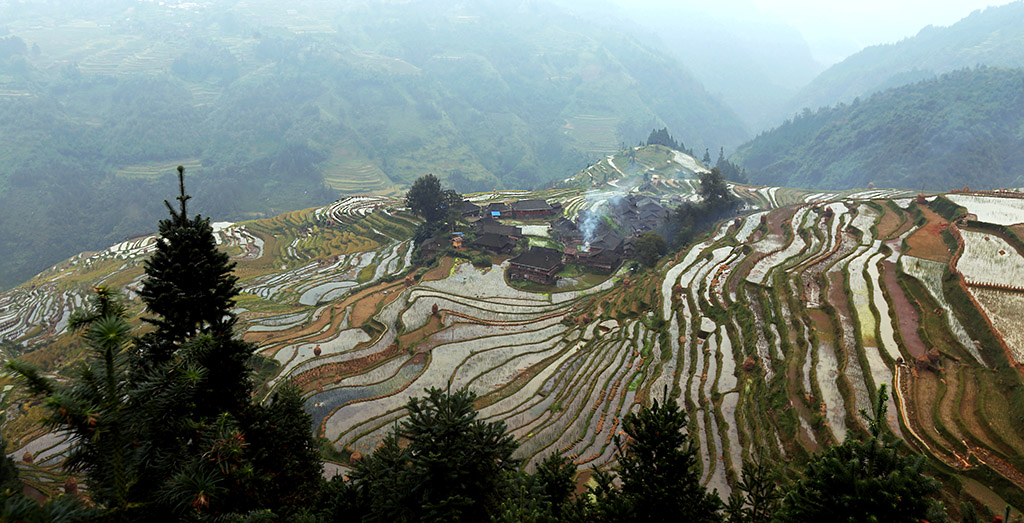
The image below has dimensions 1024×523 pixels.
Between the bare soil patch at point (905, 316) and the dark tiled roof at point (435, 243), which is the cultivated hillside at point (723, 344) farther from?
the dark tiled roof at point (435, 243)

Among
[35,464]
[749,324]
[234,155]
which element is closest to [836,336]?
[749,324]

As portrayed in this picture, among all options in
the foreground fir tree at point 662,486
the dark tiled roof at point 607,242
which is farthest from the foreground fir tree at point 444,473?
the dark tiled roof at point 607,242

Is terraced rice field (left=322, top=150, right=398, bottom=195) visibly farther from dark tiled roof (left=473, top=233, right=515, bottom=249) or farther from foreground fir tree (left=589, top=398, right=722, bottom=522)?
foreground fir tree (left=589, top=398, right=722, bottom=522)

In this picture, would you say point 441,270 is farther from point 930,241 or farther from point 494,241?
point 930,241

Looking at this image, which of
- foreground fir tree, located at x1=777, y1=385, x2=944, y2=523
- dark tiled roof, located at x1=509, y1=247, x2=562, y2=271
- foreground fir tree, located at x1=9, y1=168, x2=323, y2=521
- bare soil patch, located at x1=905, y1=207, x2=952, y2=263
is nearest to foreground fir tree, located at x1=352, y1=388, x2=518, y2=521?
foreground fir tree, located at x1=9, y1=168, x2=323, y2=521

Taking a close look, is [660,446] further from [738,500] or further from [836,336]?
[836,336]

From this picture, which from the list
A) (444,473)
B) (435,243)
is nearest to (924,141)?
(435,243)
